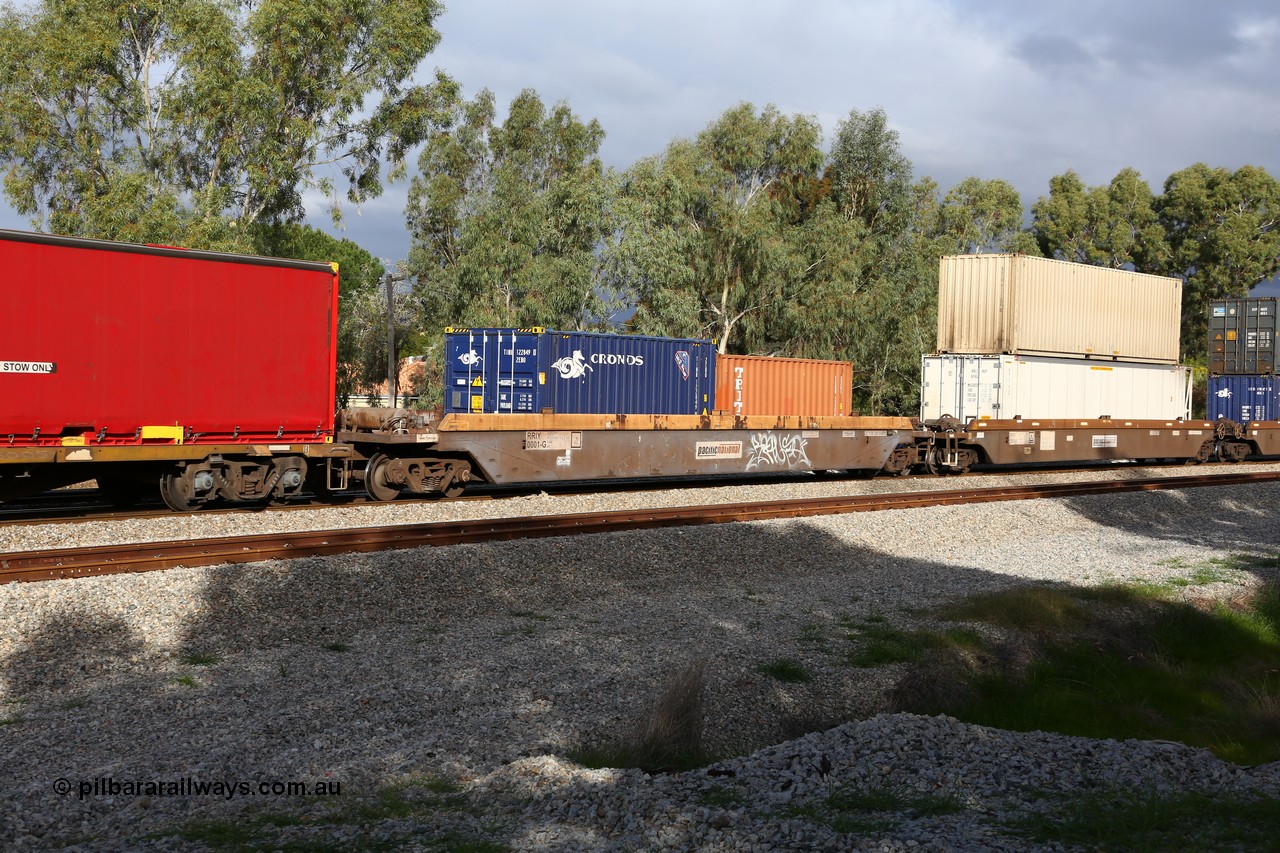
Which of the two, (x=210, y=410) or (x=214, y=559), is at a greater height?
(x=210, y=410)

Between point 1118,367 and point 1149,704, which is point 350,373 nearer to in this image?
point 1118,367

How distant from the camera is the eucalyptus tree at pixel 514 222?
131 feet

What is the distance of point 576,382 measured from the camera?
2017cm

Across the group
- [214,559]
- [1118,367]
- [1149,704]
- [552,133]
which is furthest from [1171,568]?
[552,133]

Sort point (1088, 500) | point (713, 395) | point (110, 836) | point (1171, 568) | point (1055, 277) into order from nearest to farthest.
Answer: point (110, 836)
point (1171, 568)
point (1088, 500)
point (713, 395)
point (1055, 277)

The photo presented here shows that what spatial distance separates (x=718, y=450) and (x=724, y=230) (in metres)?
21.3

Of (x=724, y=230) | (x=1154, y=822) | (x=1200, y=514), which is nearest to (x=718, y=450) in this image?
(x=1200, y=514)

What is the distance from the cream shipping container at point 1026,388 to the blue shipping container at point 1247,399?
585 cm

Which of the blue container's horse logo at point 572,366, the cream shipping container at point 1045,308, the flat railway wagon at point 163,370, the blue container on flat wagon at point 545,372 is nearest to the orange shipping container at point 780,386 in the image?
the blue container on flat wagon at point 545,372

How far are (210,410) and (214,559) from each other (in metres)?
4.64

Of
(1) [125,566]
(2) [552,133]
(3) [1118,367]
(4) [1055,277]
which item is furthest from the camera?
(2) [552,133]

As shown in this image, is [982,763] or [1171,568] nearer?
[982,763]

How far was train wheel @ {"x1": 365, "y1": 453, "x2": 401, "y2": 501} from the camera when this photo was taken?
17328 mm

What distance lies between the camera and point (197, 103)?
3278cm
